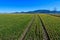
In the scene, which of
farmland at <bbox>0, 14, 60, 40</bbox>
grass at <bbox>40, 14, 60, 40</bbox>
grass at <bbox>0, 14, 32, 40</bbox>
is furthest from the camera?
grass at <bbox>40, 14, 60, 40</bbox>

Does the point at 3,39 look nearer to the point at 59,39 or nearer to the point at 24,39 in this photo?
the point at 24,39

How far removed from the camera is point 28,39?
1375cm

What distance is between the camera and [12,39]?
13.9 meters

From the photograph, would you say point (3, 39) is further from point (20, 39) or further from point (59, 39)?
point (59, 39)

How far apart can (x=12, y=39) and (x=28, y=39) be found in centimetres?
166

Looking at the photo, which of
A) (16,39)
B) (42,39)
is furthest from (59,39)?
(16,39)

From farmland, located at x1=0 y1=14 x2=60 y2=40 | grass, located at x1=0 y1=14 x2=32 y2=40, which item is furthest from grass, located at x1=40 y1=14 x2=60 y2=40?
grass, located at x1=0 y1=14 x2=32 y2=40

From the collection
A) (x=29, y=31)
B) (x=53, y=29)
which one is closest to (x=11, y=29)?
(x=29, y=31)

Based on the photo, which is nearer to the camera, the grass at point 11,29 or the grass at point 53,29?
the grass at point 11,29

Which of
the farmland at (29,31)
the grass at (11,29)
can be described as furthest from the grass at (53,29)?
the grass at (11,29)

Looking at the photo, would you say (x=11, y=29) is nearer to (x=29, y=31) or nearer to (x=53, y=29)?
(x=29, y=31)

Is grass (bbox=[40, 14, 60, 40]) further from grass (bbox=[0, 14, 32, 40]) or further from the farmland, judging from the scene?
grass (bbox=[0, 14, 32, 40])

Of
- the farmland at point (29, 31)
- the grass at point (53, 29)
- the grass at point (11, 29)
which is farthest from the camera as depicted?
the grass at point (53, 29)

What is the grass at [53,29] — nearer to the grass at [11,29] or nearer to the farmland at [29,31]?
the farmland at [29,31]
